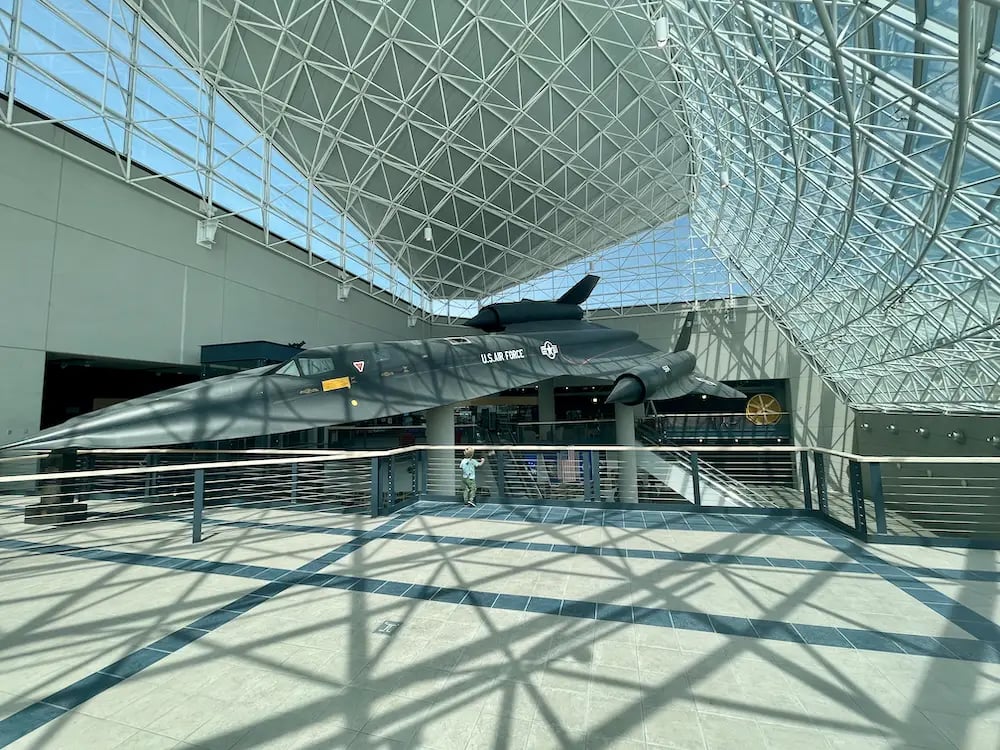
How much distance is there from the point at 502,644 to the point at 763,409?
33.7 m

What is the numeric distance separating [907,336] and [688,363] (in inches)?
296

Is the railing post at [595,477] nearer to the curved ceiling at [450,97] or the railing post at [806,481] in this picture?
the railing post at [806,481]

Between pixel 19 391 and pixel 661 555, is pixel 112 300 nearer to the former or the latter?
pixel 19 391

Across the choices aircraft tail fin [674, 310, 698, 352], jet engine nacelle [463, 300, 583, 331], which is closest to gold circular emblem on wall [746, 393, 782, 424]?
aircraft tail fin [674, 310, 698, 352]

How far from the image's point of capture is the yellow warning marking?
10500mm

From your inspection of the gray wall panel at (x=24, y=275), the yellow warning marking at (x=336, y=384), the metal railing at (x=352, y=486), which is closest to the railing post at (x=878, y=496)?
the metal railing at (x=352, y=486)

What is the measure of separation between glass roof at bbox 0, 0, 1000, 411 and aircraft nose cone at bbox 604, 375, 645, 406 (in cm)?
705

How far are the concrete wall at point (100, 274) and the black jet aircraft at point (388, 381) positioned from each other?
5781 mm

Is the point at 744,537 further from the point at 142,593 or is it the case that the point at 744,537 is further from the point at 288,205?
the point at 288,205

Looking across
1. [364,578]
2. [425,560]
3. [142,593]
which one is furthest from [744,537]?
[142,593]

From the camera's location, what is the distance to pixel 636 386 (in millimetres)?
13539

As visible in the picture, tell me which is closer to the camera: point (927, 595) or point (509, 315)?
point (927, 595)

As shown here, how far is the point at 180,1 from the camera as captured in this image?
14008mm

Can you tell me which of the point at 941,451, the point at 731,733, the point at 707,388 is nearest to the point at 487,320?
the point at 707,388
